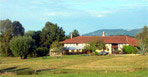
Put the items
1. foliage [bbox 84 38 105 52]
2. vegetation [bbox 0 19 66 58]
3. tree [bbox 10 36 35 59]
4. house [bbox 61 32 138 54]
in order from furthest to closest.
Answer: house [bbox 61 32 138 54], foliage [bbox 84 38 105 52], vegetation [bbox 0 19 66 58], tree [bbox 10 36 35 59]

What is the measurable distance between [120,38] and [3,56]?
38.8 m

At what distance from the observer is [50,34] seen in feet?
339

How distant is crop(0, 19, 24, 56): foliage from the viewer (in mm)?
86625

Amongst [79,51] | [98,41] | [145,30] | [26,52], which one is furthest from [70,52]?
[145,30]

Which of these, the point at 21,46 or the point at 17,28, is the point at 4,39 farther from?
the point at 21,46

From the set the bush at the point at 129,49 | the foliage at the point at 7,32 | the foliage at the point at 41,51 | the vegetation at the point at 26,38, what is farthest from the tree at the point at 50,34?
the bush at the point at 129,49

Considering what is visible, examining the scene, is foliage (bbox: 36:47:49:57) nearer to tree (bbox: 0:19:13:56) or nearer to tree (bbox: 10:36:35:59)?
tree (bbox: 10:36:35:59)

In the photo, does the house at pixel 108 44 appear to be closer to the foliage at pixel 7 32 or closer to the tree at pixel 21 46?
the tree at pixel 21 46

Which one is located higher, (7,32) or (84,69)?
(7,32)

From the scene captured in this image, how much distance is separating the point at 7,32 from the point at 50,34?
16.9m

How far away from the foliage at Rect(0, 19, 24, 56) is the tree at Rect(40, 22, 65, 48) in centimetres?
1073

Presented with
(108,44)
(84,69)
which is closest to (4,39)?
(108,44)

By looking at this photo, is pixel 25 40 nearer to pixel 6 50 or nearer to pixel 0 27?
pixel 6 50

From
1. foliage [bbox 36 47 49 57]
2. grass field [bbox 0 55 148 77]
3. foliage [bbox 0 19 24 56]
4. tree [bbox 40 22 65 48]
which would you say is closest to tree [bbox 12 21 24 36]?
foliage [bbox 0 19 24 56]
